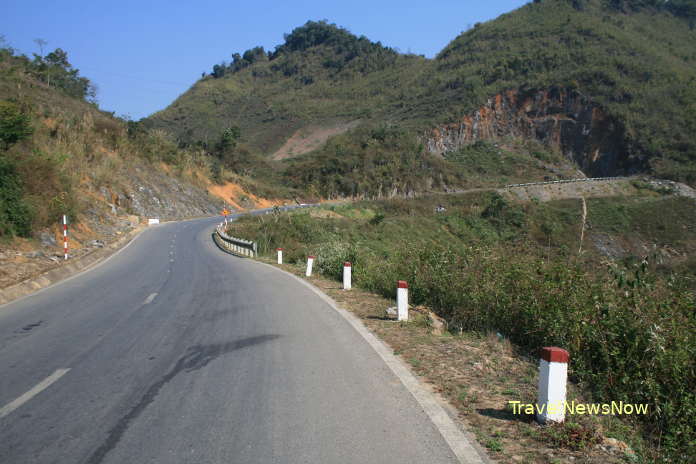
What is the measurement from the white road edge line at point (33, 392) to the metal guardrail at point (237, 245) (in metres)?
19.6

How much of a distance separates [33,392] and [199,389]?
1.70 metres

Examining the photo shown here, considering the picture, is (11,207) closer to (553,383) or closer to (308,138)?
(553,383)

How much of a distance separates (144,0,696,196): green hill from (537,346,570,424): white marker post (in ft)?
196

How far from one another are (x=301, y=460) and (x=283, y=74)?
5845 inches

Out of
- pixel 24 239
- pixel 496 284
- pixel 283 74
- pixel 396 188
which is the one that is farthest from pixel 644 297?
pixel 283 74

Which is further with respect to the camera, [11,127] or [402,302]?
[11,127]

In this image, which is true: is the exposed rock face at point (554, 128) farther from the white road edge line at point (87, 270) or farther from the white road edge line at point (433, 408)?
the white road edge line at point (433, 408)

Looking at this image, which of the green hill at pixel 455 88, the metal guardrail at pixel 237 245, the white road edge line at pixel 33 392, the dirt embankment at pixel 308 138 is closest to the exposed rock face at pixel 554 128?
the green hill at pixel 455 88

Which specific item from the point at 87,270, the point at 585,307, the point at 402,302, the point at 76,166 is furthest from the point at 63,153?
the point at 585,307

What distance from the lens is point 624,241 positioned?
41.8 metres

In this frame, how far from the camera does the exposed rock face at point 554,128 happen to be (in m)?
74.8

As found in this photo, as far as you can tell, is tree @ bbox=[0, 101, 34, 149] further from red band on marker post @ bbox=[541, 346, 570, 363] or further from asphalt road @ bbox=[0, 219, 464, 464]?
red band on marker post @ bbox=[541, 346, 570, 363]

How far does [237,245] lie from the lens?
28.4m

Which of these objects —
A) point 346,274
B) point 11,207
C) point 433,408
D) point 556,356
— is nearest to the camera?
point 556,356
